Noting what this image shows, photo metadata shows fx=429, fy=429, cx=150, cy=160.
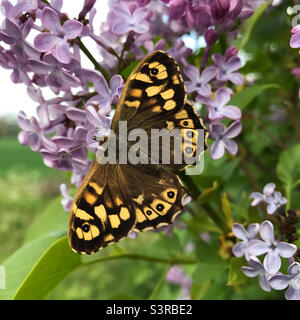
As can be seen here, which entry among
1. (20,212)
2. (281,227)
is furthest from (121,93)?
(20,212)

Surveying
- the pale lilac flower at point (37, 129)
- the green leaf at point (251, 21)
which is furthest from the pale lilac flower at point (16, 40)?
the green leaf at point (251, 21)

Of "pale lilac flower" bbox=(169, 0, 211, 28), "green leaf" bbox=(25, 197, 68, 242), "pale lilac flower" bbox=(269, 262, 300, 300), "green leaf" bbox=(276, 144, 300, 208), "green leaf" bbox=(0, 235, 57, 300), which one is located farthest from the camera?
"green leaf" bbox=(25, 197, 68, 242)

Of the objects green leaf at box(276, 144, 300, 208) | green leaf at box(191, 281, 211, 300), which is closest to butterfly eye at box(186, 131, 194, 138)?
green leaf at box(276, 144, 300, 208)

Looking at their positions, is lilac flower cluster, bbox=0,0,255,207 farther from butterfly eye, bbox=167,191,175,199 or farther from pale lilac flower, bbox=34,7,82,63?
butterfly eye, bbox=167,191,175,199

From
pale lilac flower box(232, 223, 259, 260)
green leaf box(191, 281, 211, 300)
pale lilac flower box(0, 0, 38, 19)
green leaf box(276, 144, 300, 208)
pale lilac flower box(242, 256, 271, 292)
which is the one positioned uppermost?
pale lilac flower box(0, 0, 38, 19)

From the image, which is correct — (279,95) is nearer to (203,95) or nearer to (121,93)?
(203,95)

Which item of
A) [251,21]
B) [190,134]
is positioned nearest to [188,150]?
[190,134]
